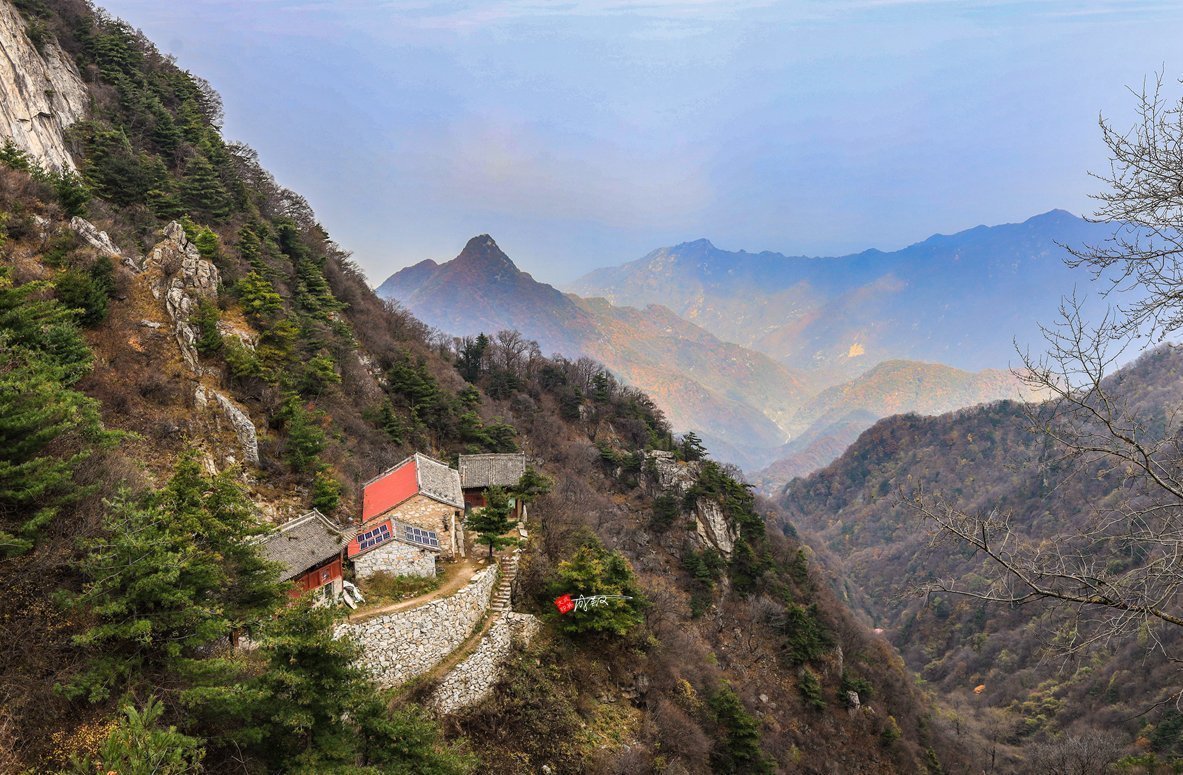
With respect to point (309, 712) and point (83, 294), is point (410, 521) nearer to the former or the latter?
point (309, 712)

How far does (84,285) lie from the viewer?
61.5ft

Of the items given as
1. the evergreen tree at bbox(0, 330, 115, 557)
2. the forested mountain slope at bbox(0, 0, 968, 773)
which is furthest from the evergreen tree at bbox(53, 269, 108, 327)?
the evergreen tree at bbox(0, 330, 115, 557)

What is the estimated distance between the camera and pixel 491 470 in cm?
3050

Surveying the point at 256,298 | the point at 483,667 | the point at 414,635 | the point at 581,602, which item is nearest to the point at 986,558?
the point at 581,602

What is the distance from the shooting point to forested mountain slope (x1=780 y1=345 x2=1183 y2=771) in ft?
95.2

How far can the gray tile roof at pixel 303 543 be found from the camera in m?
17.0

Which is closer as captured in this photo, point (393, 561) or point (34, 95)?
point (393, 561)

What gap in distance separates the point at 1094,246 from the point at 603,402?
57447mm

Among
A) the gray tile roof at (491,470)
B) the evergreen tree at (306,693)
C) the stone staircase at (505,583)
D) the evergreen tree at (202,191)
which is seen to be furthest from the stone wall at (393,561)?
the evergreen tree at (202,191)

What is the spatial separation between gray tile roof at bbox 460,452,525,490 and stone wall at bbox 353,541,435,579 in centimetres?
944

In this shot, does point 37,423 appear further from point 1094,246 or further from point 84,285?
point 1094,246

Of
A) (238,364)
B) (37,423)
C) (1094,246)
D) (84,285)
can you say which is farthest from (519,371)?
(1094,246)

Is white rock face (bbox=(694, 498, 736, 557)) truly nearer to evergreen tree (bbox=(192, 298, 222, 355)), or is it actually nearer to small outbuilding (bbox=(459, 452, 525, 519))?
small outbuilding (bbox=(459, 452, 525, 519))

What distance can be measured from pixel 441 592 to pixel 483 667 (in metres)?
2.99
